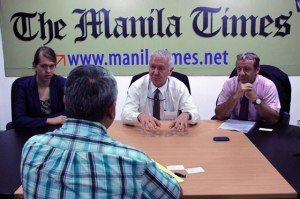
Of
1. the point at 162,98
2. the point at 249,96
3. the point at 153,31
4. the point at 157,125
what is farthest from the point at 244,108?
the point at 153,31

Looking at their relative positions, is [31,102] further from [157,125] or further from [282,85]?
[282,85]

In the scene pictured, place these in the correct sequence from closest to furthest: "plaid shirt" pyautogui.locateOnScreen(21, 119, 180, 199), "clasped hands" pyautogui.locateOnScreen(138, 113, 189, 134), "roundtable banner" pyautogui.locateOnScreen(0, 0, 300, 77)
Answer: "plaid shirt" pyautogui.locateOnScreen(21, 119, 180, 199)
"clasped hands" pyautogui.locateOnScreen(138, 113, 189, 134)
"roundtable banner" pyautogui.locateOnScreen(0, 0, 300, 77)

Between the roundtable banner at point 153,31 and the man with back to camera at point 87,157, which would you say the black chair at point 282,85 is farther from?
the man with back to camera at point 87,157

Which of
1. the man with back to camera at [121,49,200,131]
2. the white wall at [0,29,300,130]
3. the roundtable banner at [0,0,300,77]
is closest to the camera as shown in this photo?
the man with back to camera at [121,49,200,131]

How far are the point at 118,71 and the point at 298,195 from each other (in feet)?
10.00

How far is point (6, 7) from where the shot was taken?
399cm

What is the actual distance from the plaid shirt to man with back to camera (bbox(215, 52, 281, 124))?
5.82ft

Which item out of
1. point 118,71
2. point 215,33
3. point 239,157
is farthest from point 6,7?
point 239,157

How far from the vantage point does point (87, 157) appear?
0.91m

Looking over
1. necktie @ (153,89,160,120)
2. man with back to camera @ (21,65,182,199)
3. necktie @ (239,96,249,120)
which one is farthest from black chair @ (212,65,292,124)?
man with back to camera @ (21,65,182,199)

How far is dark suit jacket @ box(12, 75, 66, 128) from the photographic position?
2518 millimetres

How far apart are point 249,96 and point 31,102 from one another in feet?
5.87

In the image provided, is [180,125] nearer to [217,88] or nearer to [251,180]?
[251,180]

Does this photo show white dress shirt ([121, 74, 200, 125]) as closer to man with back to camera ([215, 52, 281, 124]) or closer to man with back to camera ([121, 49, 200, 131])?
man with back to camera ([121, 49, 200, 131])
